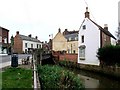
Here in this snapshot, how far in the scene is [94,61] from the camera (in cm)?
4475

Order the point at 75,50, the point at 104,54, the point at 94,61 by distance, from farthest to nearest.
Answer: the point at 75,50
the point at 94,61
the point at 104,54

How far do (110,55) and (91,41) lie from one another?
9.21m

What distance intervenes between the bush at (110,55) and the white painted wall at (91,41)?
4068mm

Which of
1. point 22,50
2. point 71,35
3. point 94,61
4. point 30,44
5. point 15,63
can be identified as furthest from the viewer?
point 30,44

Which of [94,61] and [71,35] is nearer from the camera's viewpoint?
[94,61]

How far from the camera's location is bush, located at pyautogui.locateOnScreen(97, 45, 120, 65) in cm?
3645

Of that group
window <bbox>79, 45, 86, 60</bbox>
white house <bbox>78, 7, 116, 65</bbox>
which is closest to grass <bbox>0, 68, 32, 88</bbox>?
white house <bbox>78, 7, 116, 65</bbox>

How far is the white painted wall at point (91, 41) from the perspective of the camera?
45062mm

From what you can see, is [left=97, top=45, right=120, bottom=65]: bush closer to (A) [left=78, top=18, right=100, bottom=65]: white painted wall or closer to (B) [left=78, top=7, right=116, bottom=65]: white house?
(B) [left=78, top=7, right=116, bottom=65]: white house

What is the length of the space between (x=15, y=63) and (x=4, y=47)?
146 feet

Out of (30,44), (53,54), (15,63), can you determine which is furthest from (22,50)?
(15,63)

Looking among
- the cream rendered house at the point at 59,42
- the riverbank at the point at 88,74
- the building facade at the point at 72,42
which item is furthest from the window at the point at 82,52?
the cream rendered house at the point at 59,42

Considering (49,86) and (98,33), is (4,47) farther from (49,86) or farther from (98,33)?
(49,86)

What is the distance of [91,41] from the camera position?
4641cm
